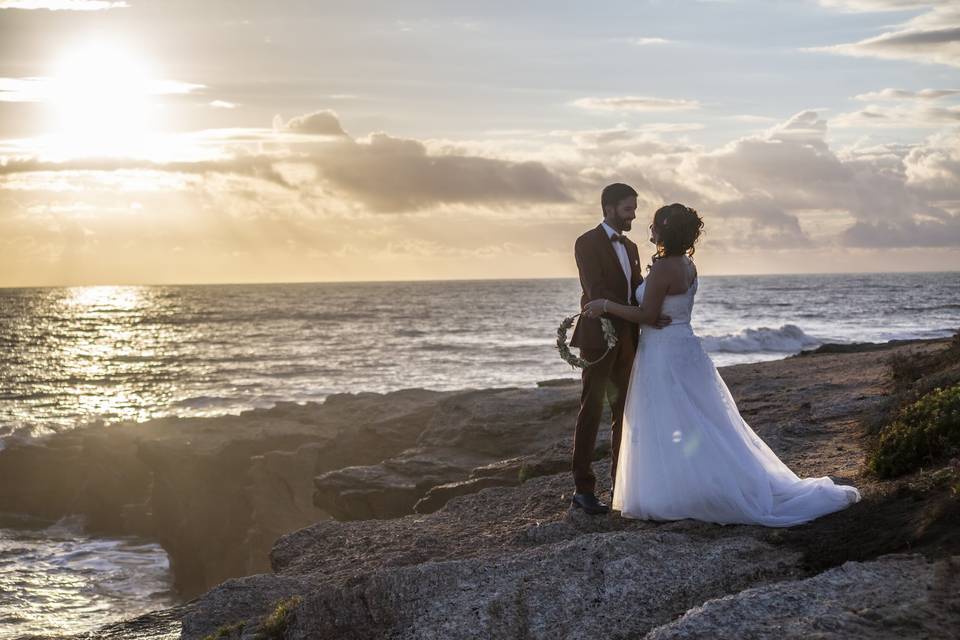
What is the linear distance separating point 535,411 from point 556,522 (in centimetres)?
721

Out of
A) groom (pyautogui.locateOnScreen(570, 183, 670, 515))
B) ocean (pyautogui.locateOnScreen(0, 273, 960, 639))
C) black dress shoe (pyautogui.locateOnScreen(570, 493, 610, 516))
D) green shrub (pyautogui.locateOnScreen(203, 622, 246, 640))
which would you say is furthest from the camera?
ocean (pyautogui.locateOnScreen(0, 273, 960, 639))

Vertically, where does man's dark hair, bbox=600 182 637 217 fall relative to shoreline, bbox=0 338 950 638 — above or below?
above

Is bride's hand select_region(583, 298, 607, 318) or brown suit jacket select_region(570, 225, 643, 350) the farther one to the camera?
brown suit jacket select_region(570, 225, 643, 350)

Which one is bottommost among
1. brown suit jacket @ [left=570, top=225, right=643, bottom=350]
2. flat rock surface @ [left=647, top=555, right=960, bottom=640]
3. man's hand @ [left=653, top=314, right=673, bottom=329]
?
flat rock surface @ [left=647, top=555, right=960, bottom=640]

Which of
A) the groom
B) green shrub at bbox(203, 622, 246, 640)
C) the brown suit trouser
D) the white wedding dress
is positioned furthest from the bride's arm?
green shrub at bbox(203, 622, 246, 640)

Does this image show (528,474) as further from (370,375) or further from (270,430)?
(370,375)

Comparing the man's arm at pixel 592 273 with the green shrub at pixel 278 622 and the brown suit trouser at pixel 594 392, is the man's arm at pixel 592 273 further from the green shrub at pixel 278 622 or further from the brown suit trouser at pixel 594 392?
the green shrub at pixel 278 622

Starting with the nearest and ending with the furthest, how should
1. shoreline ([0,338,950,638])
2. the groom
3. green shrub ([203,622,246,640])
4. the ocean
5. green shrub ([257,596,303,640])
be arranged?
green shrub ([257,596,303,640]) → green shrub ([203,622,246,640]) → the groom → shoreline ([0,338,950,638]) → the ocean

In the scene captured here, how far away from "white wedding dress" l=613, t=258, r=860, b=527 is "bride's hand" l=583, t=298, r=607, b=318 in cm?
35

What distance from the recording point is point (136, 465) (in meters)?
20.1

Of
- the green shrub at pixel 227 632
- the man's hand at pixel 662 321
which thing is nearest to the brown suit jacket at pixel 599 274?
the man's hand at pixel 662 321

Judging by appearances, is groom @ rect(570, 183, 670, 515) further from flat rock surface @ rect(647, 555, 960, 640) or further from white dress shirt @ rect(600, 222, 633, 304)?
flat rock surface @ rect(647, 555, 960, 640)

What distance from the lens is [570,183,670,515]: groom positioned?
777cm

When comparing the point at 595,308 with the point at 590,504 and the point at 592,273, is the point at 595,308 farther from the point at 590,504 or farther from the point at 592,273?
the point at 590,504
